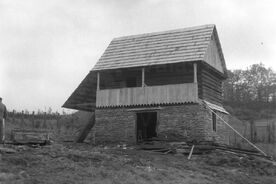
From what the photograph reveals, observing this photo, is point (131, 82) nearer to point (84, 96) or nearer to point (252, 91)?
point (84, 96)

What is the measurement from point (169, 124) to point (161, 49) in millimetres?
4575

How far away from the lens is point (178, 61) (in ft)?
71.6

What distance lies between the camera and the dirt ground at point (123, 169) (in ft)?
37.3

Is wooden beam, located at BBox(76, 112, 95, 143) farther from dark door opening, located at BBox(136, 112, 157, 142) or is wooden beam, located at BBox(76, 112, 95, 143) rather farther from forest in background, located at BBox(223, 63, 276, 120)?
forest in background, located at BBox(223, 63, 276, 120)

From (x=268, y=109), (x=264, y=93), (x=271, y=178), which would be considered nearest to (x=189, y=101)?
(x=271, y=178)

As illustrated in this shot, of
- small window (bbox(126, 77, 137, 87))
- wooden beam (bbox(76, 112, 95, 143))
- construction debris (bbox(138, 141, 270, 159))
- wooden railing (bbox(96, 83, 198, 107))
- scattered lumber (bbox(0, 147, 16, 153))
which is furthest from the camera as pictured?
wooden beam (bbox(76, 112, 95, 143))

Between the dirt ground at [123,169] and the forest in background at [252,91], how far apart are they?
3781cm

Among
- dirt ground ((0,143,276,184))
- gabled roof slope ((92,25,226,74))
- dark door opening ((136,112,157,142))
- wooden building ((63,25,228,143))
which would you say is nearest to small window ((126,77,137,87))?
wooden building ((63,25,228,143))

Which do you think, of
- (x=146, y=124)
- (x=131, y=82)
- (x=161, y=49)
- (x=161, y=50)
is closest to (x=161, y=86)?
(x=161, y=50)

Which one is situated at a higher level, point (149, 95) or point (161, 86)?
point (161, 86)

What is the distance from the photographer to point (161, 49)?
2359 centimetres

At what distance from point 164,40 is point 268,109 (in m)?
37.1

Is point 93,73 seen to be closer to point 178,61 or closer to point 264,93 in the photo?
point 178,61

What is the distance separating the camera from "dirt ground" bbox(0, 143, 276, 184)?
448 inches
